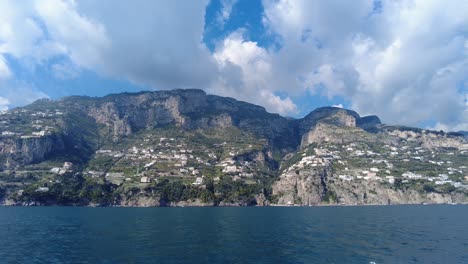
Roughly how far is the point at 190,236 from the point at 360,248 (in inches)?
1225

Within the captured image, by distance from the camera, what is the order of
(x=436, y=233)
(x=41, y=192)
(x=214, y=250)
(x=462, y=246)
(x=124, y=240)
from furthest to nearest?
(x=41, y=192), (x=436, y=233), (x=124, y=240), (x=462, y=246), (x=214, y=250)

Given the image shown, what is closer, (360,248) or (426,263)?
(426,263)

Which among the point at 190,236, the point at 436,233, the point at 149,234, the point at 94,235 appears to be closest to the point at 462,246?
the point at 436,233

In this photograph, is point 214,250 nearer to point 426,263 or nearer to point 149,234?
point 149,234

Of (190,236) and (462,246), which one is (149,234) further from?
(462,246)

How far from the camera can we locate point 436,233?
72062 millimetres

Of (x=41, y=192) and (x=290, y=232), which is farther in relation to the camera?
(x=41, y=192)

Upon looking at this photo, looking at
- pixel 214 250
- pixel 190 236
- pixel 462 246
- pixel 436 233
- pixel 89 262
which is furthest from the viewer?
pixel 436 233

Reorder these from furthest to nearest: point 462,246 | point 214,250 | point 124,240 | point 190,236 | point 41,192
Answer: point 41,192 < point 190,236 < point 124,240 < point 462,246 < point 214,250

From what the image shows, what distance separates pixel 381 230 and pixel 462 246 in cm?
2011

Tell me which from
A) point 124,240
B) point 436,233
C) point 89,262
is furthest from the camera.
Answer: point 436,233

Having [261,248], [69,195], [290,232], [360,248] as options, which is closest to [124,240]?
[261,248]

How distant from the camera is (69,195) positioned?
197750mm

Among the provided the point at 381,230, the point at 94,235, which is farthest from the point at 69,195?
the point at 381,230
